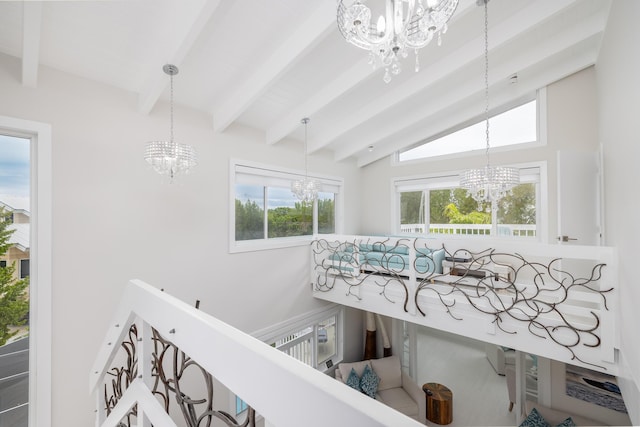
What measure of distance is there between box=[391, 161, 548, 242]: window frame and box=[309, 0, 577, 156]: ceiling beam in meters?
1.63

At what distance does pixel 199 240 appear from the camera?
9.64 ft

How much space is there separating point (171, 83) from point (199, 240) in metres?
1.49

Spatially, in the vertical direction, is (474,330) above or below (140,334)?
below

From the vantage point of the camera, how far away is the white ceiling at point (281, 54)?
1818mm

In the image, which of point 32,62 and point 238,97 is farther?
point 238,97

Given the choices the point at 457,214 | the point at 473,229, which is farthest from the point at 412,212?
the point at 473,229

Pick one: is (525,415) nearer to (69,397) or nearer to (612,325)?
(612,325)

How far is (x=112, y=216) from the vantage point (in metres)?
2.36

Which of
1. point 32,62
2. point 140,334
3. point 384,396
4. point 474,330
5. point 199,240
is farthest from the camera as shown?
point 384,396

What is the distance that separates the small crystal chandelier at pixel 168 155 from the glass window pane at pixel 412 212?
365 centimetres

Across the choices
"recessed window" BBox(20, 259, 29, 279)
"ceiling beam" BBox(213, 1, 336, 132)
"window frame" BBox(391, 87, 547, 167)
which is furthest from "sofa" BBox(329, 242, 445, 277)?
"recessed window" BBox(20, 259, 29, 279)

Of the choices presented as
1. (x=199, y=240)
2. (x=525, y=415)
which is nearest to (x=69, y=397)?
(x=199, y=240)

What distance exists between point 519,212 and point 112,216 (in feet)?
15.1

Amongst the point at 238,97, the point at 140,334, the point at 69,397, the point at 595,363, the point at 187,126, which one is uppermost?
the point at 238,97
